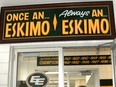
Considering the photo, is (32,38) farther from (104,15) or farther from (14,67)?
(104,15)

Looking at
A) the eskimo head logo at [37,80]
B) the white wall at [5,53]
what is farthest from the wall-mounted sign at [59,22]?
the eskimo head logo at [37,80]

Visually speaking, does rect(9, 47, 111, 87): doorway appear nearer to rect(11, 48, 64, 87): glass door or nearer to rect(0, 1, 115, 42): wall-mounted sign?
rect(11, 48, 64, 87): glass door

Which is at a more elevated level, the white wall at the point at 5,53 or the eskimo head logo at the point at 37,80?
the white wall at the point at 5,53

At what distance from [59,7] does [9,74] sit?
1370mm

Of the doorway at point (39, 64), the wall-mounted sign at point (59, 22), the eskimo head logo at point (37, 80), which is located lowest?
the eskimo head logo at point (37, 80)

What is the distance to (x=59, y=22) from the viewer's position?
14.8 feet

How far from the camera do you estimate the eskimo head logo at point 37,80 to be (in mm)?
4332

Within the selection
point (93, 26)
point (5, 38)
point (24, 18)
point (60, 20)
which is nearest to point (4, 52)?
point (5, 38)

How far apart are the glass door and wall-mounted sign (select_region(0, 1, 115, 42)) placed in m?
0.25

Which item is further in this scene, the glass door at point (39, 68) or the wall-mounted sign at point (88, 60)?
the wall-mounted sign at point (88, 60)

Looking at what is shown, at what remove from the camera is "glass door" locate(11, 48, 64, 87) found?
434 centimetres

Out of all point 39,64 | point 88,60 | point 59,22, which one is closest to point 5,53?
point 39,64

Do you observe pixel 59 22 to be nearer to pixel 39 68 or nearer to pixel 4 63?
pixel 39 68

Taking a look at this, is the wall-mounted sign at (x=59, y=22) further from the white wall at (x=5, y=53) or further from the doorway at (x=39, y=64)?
the doorway at (x=39, y=64)
